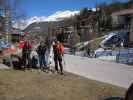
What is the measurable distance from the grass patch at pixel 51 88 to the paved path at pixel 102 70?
41 cm

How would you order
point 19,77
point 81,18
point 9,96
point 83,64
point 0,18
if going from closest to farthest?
point 9,96, point 19,77, point 83,64, point 0,18, point 81,18

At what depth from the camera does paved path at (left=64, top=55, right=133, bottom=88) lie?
521 inches

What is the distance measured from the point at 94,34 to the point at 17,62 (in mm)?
30979

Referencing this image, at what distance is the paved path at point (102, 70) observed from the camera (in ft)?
43.4

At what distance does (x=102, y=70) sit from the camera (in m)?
15.0

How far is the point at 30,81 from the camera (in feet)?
48.0

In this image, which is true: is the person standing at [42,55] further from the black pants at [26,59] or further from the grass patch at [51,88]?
the grass patch at [51,88]

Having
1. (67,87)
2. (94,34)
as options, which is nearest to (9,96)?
(67,87)

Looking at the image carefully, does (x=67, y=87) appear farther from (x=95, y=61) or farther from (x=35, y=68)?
(x=35, y=68)

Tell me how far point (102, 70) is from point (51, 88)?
2.90 meters

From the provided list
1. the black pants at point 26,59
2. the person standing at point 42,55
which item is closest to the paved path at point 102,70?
the person standing at point 42,55

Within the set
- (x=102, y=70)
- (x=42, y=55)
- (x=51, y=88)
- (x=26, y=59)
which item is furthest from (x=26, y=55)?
(x=51, y=88)

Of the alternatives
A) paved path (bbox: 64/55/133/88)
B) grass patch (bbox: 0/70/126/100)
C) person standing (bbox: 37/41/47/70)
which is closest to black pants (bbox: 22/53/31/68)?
person standing (bbox: 37/41/47/70)

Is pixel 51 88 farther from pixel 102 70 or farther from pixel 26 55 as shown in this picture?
pixel 26 55
